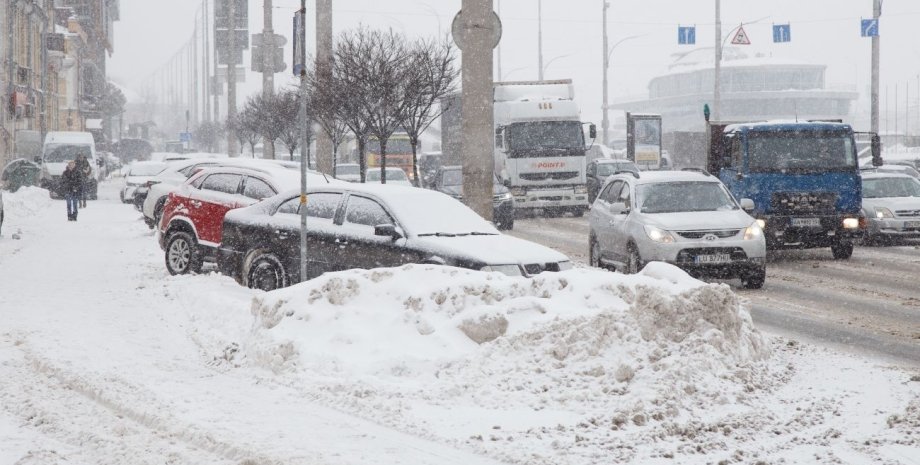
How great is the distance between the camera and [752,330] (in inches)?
387

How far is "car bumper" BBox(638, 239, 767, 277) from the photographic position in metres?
15.6

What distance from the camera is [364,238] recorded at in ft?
41.9

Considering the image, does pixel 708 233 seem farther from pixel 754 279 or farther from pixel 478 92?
pixel 478 92

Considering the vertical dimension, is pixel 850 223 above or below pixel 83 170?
below

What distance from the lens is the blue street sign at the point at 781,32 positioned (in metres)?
47.2

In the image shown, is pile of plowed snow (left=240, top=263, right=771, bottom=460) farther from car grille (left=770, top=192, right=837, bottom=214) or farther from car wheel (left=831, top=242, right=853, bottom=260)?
car wheel (left=831, top=242, right=853, bottom=260)

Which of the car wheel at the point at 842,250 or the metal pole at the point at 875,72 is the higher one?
the metal pole at the point at 875,72

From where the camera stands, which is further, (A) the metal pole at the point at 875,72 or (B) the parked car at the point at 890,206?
(A) the metal pole at the point at 875,72

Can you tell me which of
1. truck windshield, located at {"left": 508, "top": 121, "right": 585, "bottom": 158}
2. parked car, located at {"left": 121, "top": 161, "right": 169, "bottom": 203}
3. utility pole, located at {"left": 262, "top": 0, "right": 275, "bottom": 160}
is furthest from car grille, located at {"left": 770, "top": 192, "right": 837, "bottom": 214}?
parked car, located at {"left": 121, "top": 161, "right": 169, "bottom": 203}

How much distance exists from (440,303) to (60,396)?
10.1 ft

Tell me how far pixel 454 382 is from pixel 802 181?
13.2 metres

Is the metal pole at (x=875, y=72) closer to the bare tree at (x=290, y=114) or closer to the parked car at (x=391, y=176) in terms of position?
the parked car at (x=391, y=176)

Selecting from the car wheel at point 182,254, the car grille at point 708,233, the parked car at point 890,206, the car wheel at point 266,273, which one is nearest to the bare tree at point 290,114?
the parked car at point 890,206

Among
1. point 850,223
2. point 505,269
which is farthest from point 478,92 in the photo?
point 850,223
